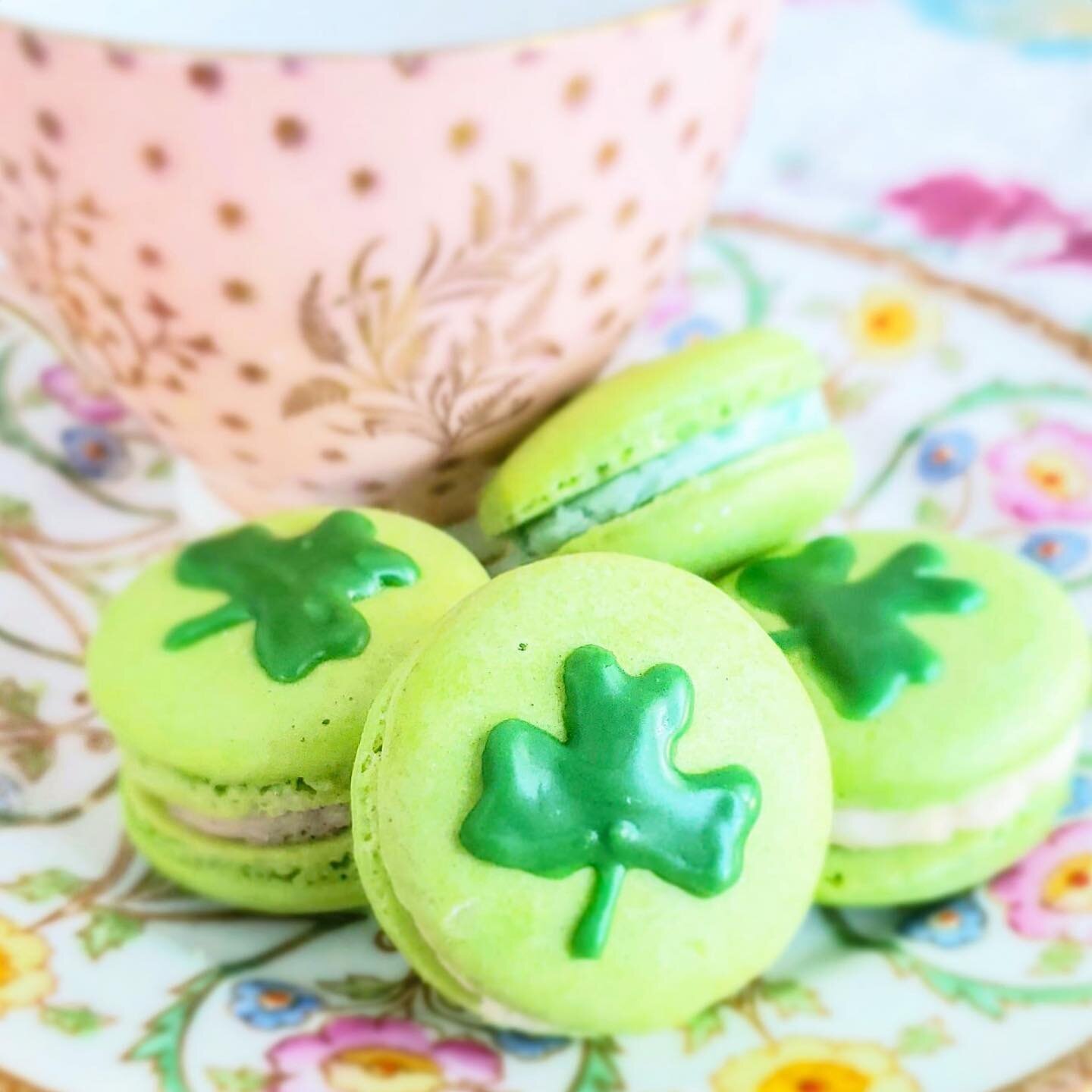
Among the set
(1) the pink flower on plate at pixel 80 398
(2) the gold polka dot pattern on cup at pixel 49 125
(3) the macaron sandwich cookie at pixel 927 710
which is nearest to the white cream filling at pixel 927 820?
(3) the macaron sandwich cookie at pixel 927 710

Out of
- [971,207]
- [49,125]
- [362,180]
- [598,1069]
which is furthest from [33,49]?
[971,207]

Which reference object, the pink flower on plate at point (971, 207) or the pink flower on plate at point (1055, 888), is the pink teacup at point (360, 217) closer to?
the pink flower on plate at point (1055, 888)

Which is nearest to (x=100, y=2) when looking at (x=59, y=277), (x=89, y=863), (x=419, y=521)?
(x=59, y=277)

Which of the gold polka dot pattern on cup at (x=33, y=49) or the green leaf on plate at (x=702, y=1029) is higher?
the gold polka dot pattern on cup at (x=33, y=49)

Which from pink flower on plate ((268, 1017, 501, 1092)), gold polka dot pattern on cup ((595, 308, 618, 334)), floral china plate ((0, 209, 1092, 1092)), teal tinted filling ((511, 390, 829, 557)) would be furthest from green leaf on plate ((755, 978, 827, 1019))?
gold polka dot pattern on cup ((595, 308, 618, 334))

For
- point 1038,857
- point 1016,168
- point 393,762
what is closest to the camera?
point 393,762

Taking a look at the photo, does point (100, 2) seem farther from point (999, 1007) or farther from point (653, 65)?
point (999, 1007)
